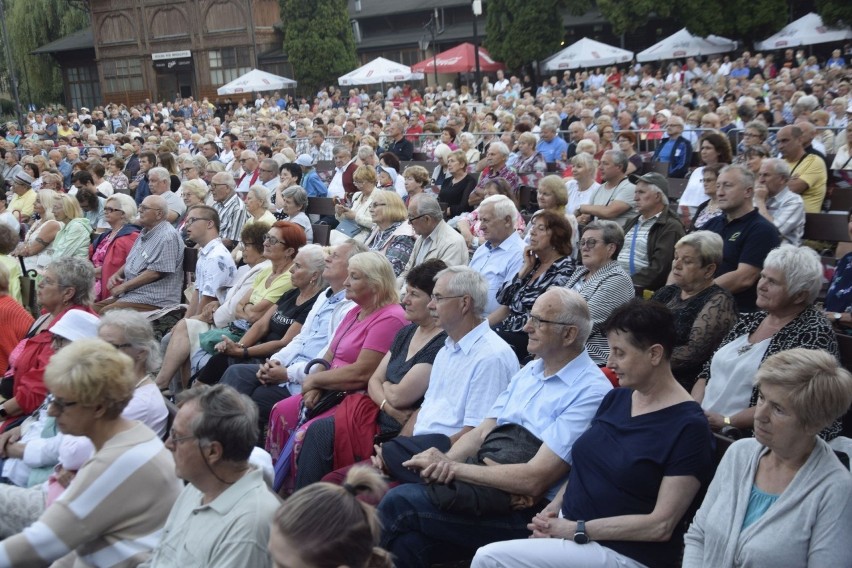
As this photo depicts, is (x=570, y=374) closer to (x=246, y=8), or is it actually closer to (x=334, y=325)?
(x=334, y=325)

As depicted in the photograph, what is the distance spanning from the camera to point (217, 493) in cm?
304

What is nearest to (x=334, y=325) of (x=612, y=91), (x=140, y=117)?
(x=612, y=91)

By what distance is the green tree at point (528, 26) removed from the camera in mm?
32844

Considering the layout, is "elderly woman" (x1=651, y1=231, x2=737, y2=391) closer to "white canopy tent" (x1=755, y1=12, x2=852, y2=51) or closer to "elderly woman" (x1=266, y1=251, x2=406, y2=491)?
"elderly woman" (x1=266, y1=251, x2=406, y2=491)

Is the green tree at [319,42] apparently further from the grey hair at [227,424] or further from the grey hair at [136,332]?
the grey hair at [227,424]

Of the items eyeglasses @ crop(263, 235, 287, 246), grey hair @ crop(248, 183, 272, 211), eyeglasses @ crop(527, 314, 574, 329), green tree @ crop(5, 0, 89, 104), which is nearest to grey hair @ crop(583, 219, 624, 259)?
eyeglasses @ crop(527, 314, 574, 329)

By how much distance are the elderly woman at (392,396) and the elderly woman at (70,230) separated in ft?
17.8

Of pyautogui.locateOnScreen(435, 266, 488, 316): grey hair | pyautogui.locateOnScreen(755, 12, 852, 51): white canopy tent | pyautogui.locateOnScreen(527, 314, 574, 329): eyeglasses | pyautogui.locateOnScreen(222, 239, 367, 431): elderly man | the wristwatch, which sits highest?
pyautogui.locateOnScreen(755, 12, 852, 51): white canopy tent

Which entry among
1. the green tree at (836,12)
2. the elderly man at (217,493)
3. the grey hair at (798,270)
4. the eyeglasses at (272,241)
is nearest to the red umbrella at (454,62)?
the green tree at (836,12)

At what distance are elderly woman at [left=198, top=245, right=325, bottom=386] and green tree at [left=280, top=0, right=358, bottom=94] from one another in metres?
34.4

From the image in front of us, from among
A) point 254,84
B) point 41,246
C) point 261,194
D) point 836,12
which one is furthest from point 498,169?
point 254,84

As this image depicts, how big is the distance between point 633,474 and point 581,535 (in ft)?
0.98

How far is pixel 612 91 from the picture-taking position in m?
21.8

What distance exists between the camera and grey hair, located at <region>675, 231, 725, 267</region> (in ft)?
15.3
